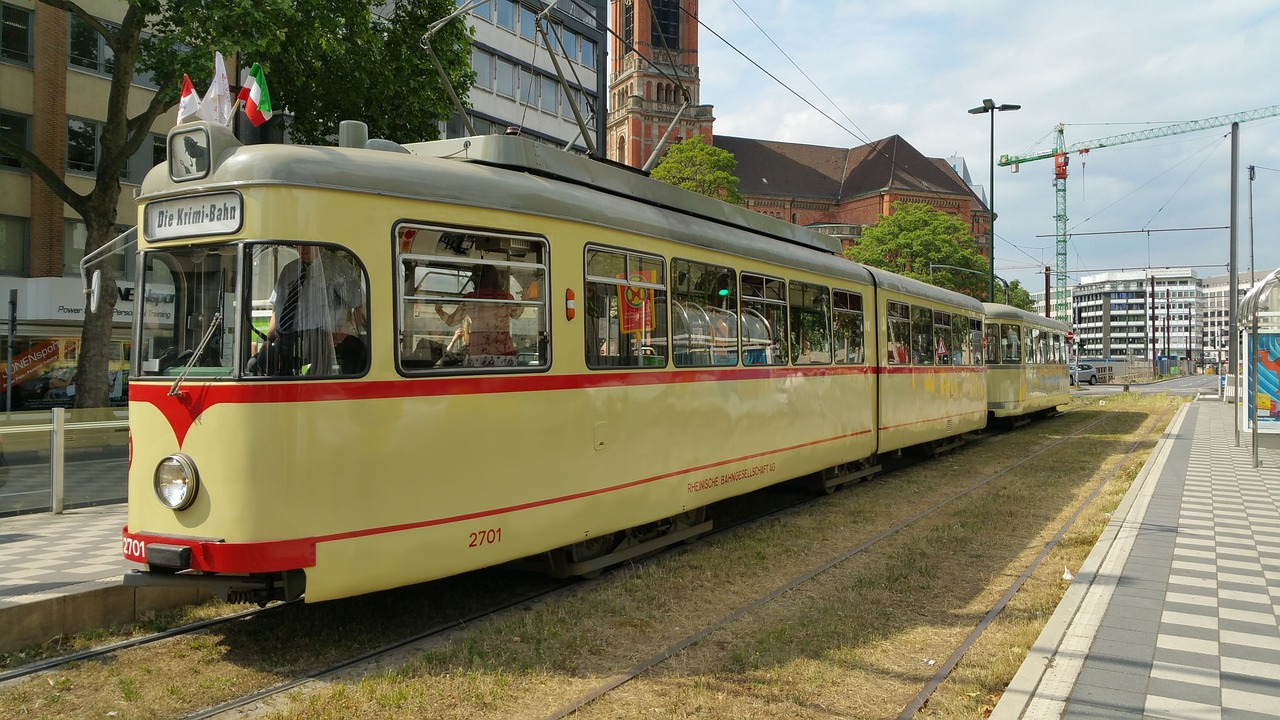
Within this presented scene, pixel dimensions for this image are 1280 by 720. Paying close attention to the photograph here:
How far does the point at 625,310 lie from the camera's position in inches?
293

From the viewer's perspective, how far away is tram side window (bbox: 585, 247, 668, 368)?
23.1 ft

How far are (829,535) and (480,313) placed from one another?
5098mm

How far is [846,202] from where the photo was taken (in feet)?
322

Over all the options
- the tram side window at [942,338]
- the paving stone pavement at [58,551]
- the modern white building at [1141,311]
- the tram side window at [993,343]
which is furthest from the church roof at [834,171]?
the paving stone pavement at [58,551]

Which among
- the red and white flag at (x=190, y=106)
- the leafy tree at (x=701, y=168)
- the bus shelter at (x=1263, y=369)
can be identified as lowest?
the bus shelter at (x=1263, y=369)

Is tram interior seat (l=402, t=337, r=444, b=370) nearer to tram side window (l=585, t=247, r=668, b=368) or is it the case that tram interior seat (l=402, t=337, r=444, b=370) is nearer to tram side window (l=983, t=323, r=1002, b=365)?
tram side window (l=585, t=247, r=668, b=368)

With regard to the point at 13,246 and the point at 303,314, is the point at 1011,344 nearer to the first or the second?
the point at 303,314

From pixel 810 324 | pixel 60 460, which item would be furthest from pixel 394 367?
pixel 60 460

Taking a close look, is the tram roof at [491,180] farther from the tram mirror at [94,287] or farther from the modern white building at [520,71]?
the modern white building at [520,71]

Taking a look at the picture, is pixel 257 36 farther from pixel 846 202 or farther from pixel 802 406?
pixel 846 202

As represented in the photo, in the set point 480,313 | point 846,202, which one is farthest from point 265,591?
point 846,202

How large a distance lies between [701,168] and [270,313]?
142 feet

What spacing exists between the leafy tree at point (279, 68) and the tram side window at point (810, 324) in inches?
406

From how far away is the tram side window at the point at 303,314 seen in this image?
5.25 metres
